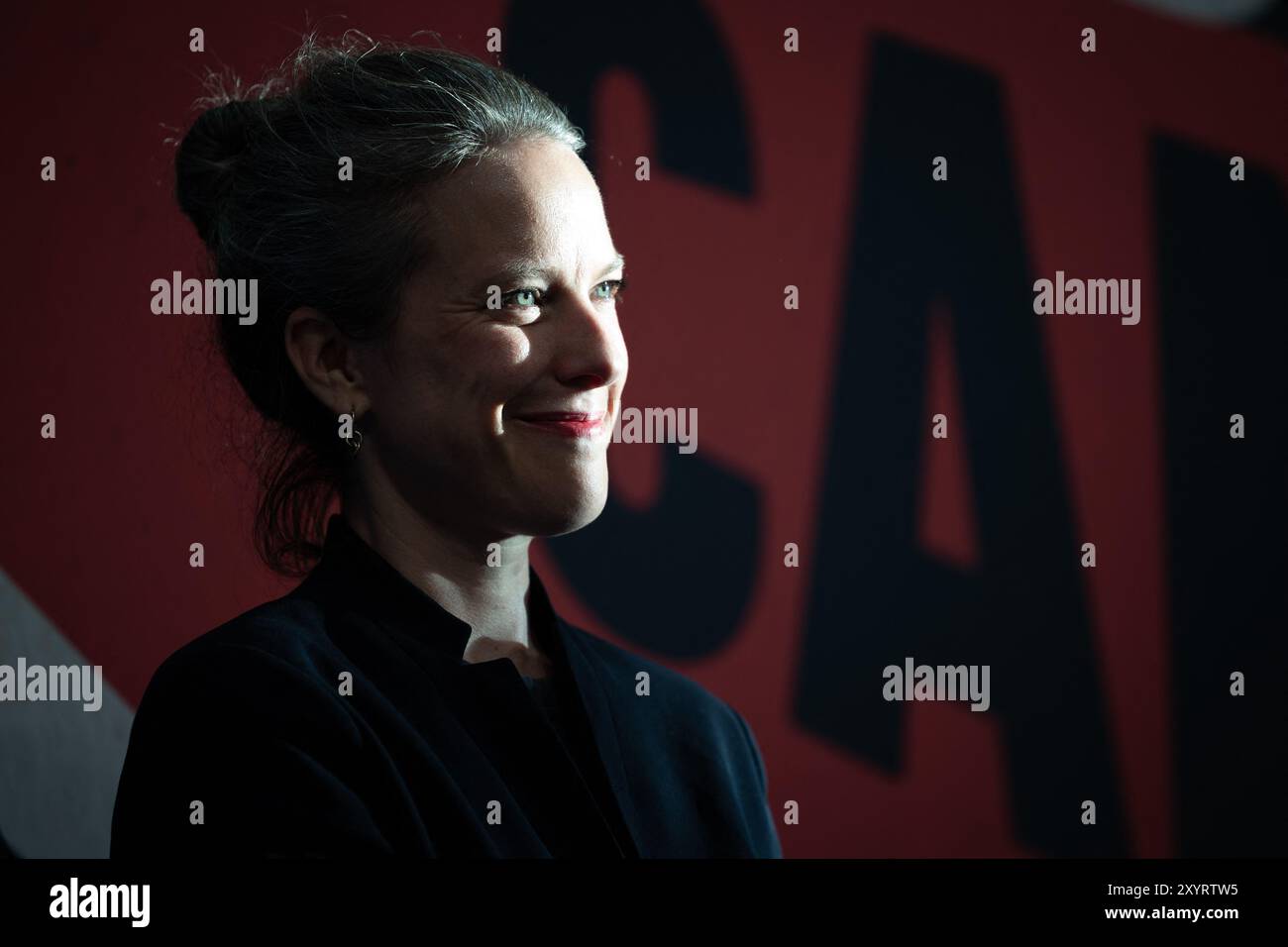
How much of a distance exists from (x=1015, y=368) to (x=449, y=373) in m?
1.23

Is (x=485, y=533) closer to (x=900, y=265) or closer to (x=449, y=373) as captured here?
(x=449, y=373)

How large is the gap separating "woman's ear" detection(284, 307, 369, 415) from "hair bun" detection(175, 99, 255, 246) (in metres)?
0.17

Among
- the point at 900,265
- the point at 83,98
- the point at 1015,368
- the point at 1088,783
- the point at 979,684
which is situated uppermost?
the point at 83,98

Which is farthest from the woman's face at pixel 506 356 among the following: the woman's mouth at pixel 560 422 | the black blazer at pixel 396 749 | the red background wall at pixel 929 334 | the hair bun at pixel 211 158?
the red background wall at pixel 929 334

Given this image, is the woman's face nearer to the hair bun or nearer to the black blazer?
the black blazer

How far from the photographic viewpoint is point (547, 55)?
1975mm

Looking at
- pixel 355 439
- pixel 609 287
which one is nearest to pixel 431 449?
pixel 355 439

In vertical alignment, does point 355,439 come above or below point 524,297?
below

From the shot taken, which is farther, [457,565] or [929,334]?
[929,334]

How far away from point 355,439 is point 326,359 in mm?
82

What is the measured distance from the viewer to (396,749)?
42.4 inches

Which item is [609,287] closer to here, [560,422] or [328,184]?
[560,422]

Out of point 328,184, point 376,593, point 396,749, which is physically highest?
point 328,184
